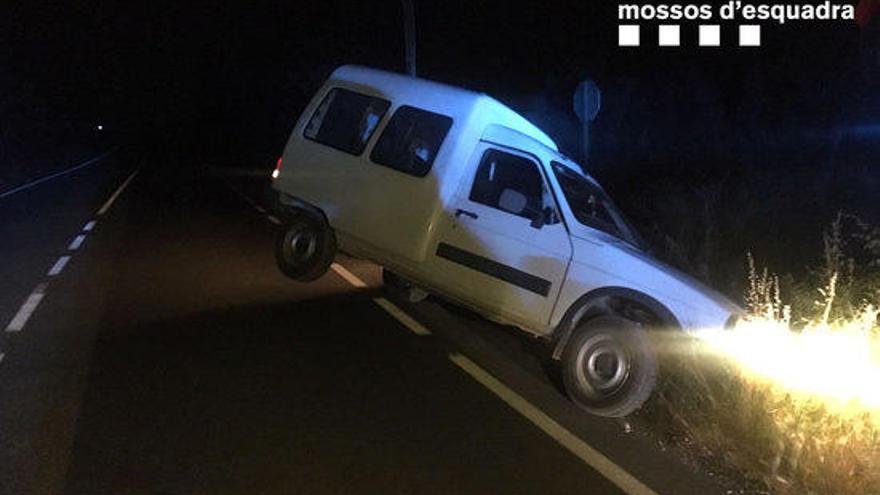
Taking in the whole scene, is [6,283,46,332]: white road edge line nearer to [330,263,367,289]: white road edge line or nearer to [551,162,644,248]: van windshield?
[330,263,367,289]: white road edge line

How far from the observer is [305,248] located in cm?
1029

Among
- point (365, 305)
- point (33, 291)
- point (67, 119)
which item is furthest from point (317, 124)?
point (67, 119)

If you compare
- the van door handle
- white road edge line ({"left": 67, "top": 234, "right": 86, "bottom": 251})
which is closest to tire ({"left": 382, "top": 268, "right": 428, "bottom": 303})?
the van door handle

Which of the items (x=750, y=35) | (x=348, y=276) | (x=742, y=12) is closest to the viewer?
(x=348, y=276)

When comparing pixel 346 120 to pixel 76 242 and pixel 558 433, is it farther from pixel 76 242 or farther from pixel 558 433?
pixel 76 242

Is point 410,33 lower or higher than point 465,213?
A: higher

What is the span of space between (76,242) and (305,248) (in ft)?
20.8

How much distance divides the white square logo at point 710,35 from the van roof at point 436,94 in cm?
1668

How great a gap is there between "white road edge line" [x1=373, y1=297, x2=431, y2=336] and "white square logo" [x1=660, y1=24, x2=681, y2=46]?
16386 mm

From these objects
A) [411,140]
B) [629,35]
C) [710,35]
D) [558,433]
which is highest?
[629,35]

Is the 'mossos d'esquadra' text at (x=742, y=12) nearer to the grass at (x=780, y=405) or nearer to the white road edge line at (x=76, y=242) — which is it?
the white road edge line at (x=76, y=242)

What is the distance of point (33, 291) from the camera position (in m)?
10.5

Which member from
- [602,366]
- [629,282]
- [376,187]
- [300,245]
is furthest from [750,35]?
[602,366]

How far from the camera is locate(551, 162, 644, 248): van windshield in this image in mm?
7844
